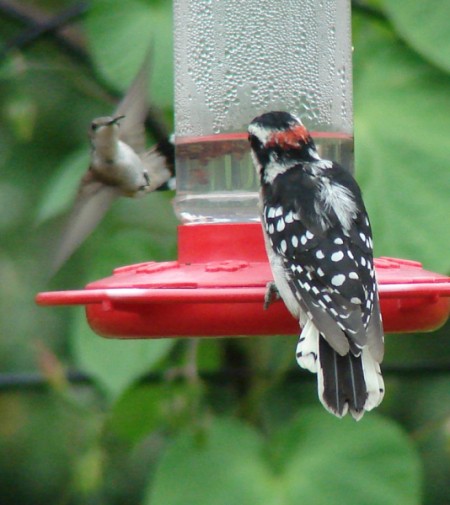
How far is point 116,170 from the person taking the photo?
3527 millimetres

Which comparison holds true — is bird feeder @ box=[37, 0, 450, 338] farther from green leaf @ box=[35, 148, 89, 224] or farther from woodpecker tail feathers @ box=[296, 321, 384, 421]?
green leaf @ box=[35, 148, 89, 224]

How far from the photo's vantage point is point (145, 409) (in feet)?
12.6

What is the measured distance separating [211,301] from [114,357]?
1.27 metres

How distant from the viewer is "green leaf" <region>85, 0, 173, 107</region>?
3721 millimetres

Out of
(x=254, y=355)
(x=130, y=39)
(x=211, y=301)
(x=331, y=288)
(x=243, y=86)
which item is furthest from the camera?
(x=254, y=355)

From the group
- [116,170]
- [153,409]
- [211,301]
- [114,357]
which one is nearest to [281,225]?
[211,301]

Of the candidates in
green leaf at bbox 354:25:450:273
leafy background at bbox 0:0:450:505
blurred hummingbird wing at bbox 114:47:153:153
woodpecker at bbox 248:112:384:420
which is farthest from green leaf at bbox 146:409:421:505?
woodpecker at bbox 248:112:384:420

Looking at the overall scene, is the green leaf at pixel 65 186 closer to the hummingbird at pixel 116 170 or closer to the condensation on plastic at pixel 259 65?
the hummingbird at pixel 116 170

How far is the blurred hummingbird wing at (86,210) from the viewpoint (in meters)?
3.46

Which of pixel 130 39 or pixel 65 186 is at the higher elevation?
pixel 130 39

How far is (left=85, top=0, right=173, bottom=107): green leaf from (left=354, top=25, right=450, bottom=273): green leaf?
1.96 feet

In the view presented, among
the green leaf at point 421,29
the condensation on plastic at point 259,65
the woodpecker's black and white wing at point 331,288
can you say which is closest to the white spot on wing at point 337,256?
the woodpecker's black and white wing at point 331,288

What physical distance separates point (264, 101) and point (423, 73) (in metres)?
0.92

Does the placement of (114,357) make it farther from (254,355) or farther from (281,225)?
(281,225)
